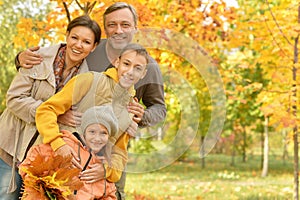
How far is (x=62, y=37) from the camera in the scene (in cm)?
531

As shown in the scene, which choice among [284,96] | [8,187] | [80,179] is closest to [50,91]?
[80,179]

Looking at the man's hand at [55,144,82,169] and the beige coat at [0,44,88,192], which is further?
the beige coat at [0,44,88,192]

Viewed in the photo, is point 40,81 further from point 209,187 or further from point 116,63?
point 209,187

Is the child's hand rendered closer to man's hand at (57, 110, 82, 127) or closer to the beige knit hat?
the beige knit hat

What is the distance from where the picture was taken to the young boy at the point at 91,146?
2283mm

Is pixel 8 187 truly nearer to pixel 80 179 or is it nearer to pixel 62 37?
pixel 80 179

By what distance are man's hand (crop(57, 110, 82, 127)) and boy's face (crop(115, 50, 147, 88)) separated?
0.85 feet

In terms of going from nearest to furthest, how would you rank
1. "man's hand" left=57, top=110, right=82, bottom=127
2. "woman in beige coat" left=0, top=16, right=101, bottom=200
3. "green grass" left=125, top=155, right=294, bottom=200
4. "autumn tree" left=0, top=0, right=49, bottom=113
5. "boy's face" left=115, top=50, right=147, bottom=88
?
"boy's face" left=115, top=50, right=147, bottom=88 < "man's hand" left=57, top=110, right=82, bottom=127 < "woman in beige coat" left=0, top=16, right=101, bottom=200 < "green grass" left=125, top=155, right=294, bottom=200 < "autumn tree" left=0, top=0, right=49, bottom=113

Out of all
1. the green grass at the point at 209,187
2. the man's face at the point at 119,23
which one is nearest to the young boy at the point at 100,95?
the man's face at the point at 119,23

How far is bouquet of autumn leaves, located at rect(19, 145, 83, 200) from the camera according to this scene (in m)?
2.24

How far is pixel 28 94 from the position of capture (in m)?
2.57

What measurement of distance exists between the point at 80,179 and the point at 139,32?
0.70m

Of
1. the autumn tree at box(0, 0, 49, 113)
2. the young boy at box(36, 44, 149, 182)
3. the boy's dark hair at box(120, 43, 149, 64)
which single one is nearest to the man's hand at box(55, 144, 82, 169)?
the young boy at box(36, 44, 149, 182)

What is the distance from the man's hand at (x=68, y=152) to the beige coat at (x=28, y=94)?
0.86 feet
